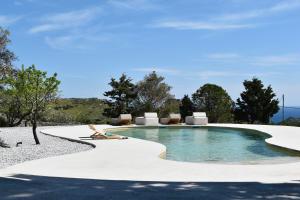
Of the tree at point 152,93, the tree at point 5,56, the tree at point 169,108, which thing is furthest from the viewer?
the tree at point 152,93

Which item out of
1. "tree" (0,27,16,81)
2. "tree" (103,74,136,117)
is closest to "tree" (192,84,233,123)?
"tree" (103,74,136,117)

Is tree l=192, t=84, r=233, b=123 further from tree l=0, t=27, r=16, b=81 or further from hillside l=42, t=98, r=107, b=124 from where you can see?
tree l=0, t=27, r=16, b=81

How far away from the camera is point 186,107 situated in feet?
120

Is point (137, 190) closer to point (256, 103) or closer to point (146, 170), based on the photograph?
point (146, 170)

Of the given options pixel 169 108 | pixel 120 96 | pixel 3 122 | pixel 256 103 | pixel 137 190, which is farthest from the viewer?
pixel 120 96

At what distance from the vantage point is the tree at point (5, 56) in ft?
61.6

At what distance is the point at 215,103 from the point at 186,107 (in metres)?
3.39

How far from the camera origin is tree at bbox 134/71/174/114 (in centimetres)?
3584

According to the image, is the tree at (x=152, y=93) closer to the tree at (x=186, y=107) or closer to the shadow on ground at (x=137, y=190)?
the tree at (x=186, y=107)

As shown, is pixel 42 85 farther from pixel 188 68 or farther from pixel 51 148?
pixel 188 68

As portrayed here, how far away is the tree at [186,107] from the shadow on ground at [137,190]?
28694 mm

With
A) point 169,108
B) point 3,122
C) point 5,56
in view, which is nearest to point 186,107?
point 169,108

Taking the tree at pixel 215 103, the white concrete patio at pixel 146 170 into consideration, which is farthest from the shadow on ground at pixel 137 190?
the tree at pixel 215 103

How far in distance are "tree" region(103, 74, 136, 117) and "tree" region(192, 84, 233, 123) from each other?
5.74m
